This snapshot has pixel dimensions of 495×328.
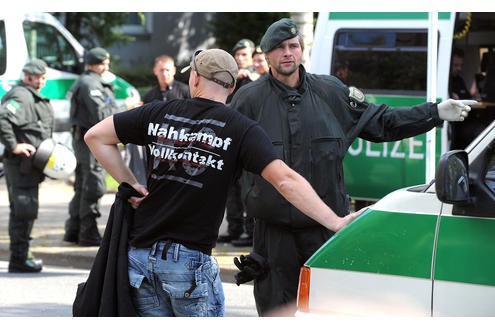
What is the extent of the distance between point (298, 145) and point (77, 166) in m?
5.79

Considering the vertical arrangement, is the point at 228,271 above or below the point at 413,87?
below

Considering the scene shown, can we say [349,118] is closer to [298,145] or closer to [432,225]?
[298,145]

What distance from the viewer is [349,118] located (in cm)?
555

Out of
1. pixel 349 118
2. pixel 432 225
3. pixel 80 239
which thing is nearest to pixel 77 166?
pixel 80 239

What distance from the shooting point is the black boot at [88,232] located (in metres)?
10.4

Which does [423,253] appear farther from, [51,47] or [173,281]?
[51,47]

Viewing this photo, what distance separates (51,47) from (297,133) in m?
11.2

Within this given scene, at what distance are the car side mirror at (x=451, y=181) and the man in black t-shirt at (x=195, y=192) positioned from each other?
58 cm

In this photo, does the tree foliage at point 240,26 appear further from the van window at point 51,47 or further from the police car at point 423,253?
the police car at point 423,253

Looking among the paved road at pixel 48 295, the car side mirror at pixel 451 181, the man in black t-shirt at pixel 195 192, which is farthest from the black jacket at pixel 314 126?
the paved road at pixel 48 295

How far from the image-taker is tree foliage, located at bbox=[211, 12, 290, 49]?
23.9m

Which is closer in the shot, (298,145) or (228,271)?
(298,145)
